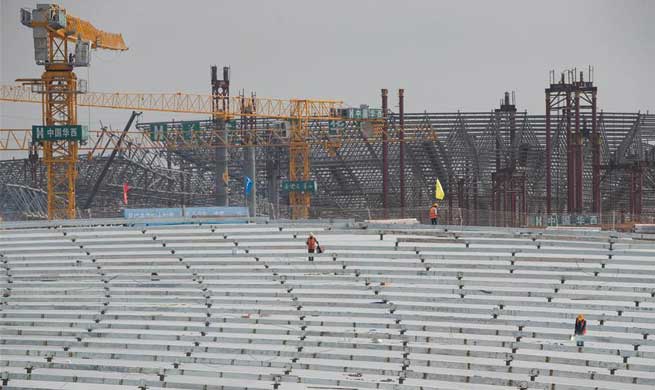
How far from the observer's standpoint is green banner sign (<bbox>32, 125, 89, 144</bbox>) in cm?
6066

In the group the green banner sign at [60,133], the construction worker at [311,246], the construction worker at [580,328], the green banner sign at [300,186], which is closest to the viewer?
the construction worker at [580,328]

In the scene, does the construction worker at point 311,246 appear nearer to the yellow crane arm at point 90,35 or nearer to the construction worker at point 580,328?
the construction worker at point 580,328

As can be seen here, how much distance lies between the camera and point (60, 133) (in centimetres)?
6103

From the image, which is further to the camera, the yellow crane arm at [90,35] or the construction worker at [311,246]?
the yellow crane arm at [90,35]

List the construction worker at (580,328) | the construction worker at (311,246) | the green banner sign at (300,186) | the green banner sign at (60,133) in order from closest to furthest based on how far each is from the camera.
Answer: the construction worker at (580,328), the construction worker at (311,246), the green banner sign at (60,133), the green banner sign at (300,186)

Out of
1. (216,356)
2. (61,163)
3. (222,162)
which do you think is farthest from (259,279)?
(222,162)

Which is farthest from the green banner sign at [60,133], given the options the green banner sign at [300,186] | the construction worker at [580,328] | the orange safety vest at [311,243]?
the construction worker at [580,328]

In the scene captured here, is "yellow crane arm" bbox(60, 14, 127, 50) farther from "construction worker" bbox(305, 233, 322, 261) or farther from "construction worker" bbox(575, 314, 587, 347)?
"construction worker" bbox(575, 314, 587, 347)

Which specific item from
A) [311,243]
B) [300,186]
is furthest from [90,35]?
[311,243]

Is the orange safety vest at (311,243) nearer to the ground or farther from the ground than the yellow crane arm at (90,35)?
nearer to the ground

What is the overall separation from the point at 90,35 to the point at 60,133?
34.5 ft

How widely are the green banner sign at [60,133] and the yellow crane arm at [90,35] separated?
4.83m

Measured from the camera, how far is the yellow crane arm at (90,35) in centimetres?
6280

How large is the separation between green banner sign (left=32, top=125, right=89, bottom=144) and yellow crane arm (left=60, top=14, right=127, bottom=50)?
4833 mm
